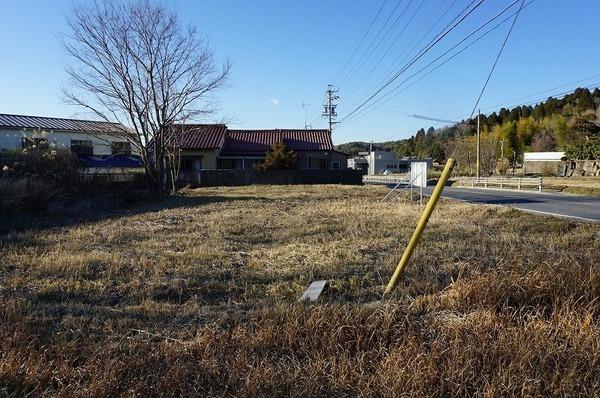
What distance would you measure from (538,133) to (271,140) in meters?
56.2

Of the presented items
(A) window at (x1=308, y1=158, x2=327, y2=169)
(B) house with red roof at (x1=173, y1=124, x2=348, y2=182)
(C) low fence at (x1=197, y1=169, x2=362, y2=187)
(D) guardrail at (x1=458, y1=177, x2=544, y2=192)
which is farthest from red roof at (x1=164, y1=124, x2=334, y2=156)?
(D) guardrail at (x1=458, y1=177, x2=544, y2=192)

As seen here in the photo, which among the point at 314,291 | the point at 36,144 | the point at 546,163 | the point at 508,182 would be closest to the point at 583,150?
the point at 546,163

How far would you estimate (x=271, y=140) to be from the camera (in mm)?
47156

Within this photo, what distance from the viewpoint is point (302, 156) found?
46.3 m

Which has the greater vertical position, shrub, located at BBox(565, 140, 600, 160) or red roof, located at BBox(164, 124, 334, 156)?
red roof, located at BBox(164, 124, 334, 156)

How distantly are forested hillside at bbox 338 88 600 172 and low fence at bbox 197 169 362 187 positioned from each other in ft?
52.2

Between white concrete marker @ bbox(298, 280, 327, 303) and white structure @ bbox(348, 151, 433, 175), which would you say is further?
white structure @ bbox(348, 151, 433, 175)

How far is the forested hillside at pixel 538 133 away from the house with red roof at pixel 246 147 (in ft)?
43.6

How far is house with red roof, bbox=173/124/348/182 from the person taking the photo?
141 feet

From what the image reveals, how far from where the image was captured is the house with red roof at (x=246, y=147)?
43.1 m

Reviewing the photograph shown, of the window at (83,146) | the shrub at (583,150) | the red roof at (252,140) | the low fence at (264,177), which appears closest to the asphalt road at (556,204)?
the low fence at (264,177)

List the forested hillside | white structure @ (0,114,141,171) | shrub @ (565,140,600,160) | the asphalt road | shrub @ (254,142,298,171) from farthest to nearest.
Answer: the forested hillside
shrub @ (565,140,600,160)
shrub @ (254,142,298,171)
white structure @ (0,114,141,171)
the asphalt road

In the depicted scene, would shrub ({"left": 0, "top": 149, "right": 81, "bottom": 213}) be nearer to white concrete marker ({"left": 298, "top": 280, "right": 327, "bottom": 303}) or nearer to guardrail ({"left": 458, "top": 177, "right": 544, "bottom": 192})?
white concrete marker ({"left": 298, "top": 280, "right": 327, "bottom": 303})

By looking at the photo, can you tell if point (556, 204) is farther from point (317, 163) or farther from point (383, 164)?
point (383, 164)
